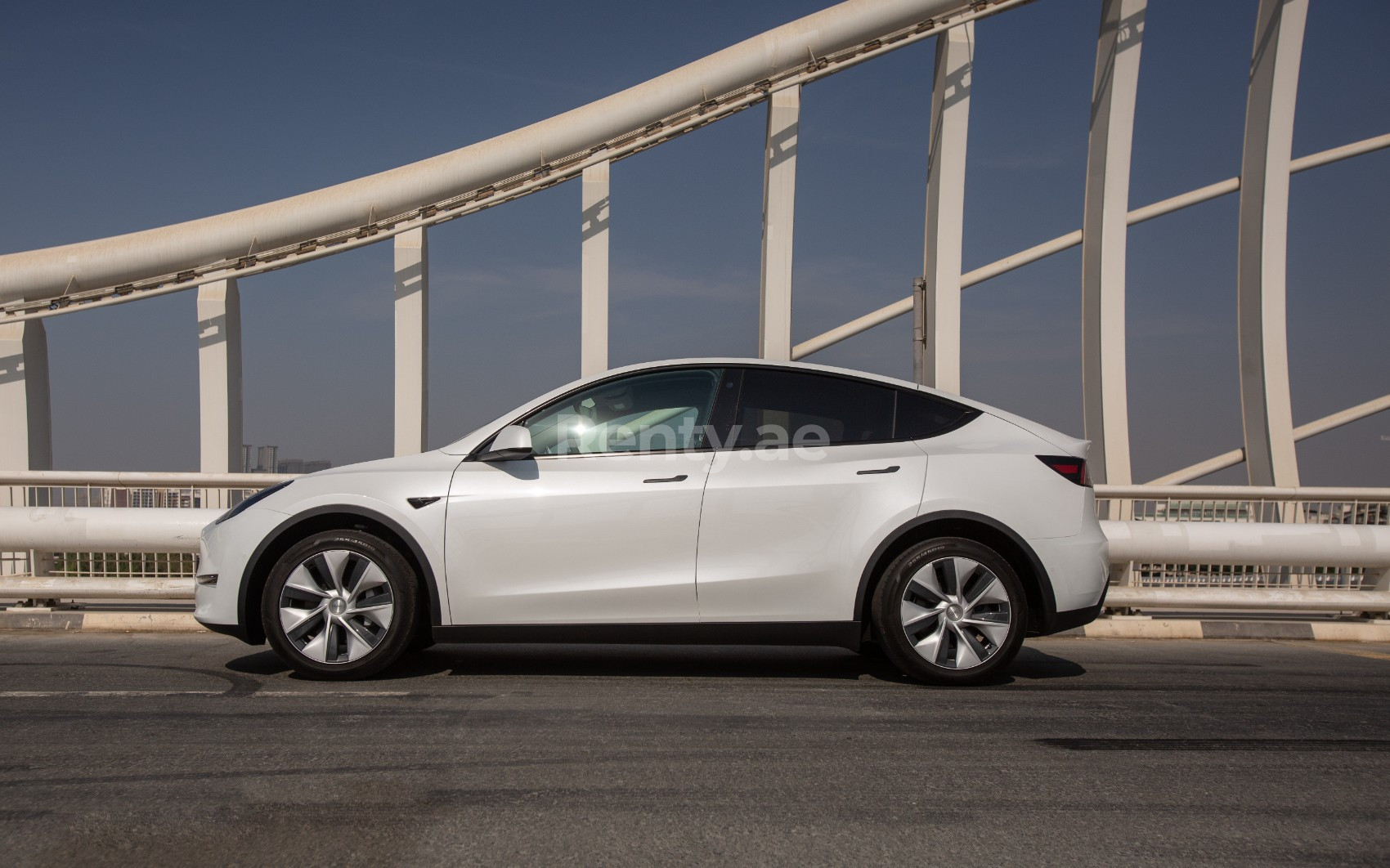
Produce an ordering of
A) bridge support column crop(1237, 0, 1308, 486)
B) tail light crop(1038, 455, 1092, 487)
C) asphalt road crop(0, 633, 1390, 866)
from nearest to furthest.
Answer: asphalt road crop(0, 633, 1390, 866) → tail light crop(1038, 455, 1092, 487) → bridge support column crop(1237, 0, 1308, 486)

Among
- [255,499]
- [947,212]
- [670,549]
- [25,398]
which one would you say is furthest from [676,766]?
[25,398]

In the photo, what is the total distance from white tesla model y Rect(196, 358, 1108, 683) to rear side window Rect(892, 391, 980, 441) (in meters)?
0.09

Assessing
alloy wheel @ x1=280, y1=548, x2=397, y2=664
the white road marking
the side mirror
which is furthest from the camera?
alloy wheel @ x1=280, y1=548, x2=397, y2=664

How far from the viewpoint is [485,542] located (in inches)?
202

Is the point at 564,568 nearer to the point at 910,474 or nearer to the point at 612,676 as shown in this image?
the point at 612,676

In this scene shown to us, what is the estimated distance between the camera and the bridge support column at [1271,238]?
1825cm

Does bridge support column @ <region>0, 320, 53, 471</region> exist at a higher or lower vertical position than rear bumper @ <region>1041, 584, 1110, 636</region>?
higher

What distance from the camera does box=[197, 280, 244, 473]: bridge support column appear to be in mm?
14539

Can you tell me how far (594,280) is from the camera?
1409cm

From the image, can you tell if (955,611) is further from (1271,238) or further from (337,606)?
(1271,238)

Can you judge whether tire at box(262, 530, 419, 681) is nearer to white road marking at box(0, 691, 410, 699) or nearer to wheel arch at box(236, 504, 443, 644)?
wheel arch at box(236, 504, 443, 644)

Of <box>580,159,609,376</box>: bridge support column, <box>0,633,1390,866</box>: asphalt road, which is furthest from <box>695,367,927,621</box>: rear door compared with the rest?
<box>580,159,609,376</box>: bridge support column

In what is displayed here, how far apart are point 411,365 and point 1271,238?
14.4 m

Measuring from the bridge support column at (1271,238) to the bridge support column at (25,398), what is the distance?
19.0 m
